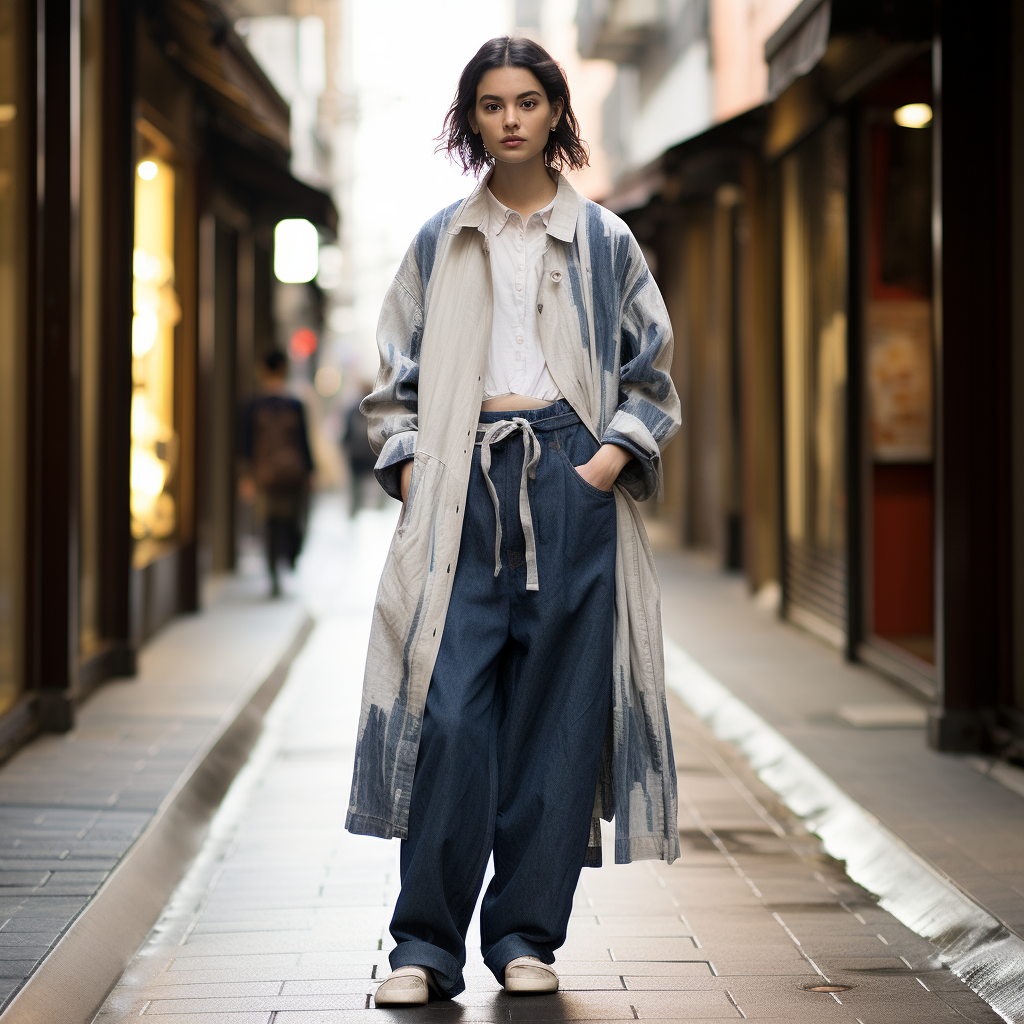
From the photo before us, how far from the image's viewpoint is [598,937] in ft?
13.1

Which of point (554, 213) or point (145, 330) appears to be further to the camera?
point (145, 330)

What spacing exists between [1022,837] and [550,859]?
2000mm

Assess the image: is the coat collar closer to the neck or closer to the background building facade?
the neck

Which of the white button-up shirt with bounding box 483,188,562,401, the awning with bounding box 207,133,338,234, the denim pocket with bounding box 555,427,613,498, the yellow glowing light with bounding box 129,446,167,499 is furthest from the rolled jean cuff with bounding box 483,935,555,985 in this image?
the awning with bounding box 207,133,338,234

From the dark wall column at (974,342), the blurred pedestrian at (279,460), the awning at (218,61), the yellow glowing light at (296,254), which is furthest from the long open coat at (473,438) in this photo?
the yellow glowing light at (296,254)

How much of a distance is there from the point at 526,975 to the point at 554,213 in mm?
1665

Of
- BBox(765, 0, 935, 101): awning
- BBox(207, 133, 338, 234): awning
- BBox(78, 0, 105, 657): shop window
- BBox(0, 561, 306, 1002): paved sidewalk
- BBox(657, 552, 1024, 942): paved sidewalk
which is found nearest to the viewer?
BBox(0, 561, 306, 1002): paved sidewalk

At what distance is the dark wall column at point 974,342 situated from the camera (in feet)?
19.2

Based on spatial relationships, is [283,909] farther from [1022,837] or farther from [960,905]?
[1022,837]

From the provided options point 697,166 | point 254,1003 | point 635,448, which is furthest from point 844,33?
point 697,166

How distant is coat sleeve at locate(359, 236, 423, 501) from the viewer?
3.40m

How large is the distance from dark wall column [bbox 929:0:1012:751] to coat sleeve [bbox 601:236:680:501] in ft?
8.89

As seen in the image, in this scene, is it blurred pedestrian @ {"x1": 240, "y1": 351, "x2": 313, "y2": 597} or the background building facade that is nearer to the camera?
the background building facade

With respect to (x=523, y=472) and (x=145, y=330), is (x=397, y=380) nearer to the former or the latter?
(x=523, y=472)
